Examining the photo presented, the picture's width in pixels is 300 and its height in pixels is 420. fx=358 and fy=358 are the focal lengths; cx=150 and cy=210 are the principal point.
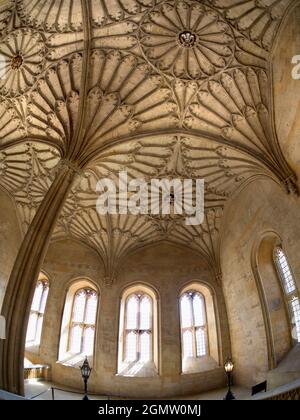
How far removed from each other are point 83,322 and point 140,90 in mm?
10883

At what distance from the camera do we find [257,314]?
45.7 ft

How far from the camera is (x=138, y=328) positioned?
17125 millimetres

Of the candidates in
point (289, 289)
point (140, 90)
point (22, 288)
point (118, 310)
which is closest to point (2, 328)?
point (22, 288)

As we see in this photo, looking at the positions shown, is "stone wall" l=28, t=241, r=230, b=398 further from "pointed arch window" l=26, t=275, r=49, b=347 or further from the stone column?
the stone column

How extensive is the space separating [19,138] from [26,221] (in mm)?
4383

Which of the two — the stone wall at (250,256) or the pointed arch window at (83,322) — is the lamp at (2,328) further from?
the stone wall at (250,256)

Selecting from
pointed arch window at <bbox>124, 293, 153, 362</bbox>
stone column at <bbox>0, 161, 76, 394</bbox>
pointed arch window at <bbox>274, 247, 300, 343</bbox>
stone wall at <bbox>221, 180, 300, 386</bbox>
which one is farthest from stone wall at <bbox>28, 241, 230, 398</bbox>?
stone column at <bbox>0, 161, 76, 394</bbox>

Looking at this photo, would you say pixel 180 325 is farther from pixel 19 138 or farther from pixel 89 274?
pixel 19 138

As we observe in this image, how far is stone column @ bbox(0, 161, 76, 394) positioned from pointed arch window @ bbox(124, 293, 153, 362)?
837 cm

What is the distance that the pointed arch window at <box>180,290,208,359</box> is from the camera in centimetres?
1652

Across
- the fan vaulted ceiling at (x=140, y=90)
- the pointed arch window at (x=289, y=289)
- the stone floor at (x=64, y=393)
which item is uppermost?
→ the fan vaulted ceiling at (x=140, y=90)

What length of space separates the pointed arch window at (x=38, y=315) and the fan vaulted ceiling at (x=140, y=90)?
494cm

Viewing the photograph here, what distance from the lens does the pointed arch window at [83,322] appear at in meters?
16.6

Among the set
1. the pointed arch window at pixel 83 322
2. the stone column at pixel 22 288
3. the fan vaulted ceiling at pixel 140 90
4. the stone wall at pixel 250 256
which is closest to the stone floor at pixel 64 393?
the stone wall at pixel 250 256
